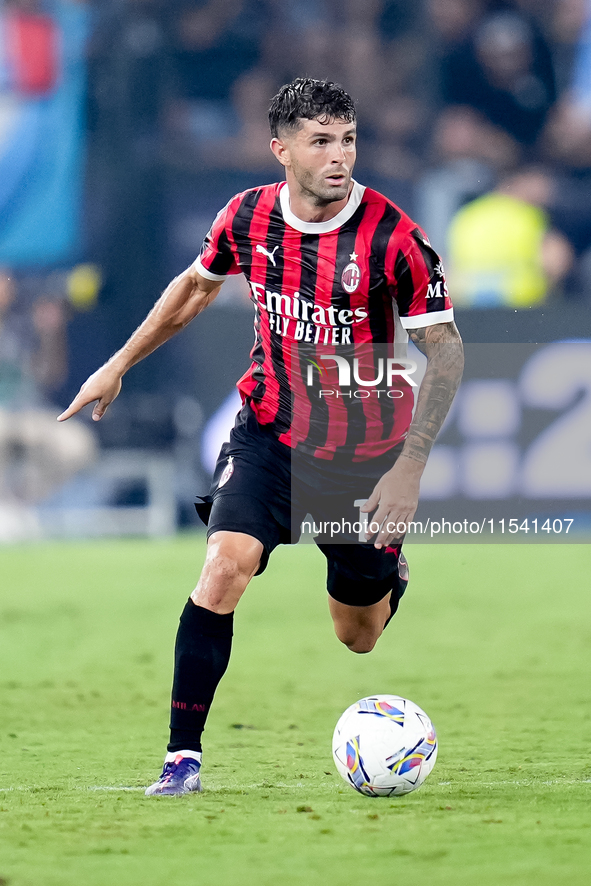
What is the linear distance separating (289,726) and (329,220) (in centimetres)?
202

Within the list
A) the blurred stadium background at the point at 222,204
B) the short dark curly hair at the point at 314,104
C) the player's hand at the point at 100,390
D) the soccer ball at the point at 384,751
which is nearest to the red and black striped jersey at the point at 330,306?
the short dark curly hair at the point at 314,104

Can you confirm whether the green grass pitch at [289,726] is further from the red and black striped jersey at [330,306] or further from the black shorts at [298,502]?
the red and black striped jersey at [330,306]

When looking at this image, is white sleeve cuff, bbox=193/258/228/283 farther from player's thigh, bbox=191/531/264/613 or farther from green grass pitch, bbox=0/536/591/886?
green grass pitch, bbox=0/536/591/886

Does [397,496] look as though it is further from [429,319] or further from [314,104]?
[314,104]

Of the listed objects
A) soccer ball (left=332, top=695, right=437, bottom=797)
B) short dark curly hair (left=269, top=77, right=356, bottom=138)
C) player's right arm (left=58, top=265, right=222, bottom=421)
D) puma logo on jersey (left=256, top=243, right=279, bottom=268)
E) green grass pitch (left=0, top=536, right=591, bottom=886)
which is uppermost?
short dark curly hair (left=269, top=77, right=356, bottom=138)

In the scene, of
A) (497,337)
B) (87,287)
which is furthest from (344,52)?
(497,337)

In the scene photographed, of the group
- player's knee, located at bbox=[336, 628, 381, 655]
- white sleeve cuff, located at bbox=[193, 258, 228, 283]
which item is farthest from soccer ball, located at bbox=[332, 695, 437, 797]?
white sleeve cuff, located at bbox=[193, 258, 228, 283]

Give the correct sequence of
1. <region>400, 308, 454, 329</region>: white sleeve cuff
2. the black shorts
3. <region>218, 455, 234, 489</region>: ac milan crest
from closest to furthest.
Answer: <region>400, 308, 454, 329</region>: white sleeve cuff, the black shorts, <region>218, 455, 234, 489</region>: ac milan crest

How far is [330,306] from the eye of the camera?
13.5 ft

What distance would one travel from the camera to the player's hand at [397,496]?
3.81 m

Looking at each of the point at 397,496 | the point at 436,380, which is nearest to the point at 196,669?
the point at 397,496

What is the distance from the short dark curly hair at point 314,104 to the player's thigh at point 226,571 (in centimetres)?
125

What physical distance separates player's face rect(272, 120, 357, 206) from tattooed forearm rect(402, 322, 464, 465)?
19.5 inches

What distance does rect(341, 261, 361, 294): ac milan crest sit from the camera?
4016mm
